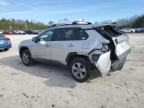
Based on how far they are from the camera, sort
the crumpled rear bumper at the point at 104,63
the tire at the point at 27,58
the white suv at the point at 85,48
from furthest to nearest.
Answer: the tire at the point at 27,58
the white suv at the point at 85,48
the crumpled rear bumper at the point at 104,63

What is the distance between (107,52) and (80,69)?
1.07 metres

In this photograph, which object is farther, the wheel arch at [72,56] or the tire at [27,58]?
the tire at [27,58]

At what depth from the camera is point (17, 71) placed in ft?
27.0

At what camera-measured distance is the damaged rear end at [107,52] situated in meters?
5.99

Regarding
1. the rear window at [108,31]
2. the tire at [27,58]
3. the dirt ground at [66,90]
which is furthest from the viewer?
the tire at [27,58]

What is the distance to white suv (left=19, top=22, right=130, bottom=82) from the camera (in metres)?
6.08

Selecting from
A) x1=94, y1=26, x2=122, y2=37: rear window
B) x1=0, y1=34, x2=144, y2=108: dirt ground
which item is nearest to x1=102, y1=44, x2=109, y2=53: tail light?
x1=94, y1=26, x2=122, y2=37: rear window

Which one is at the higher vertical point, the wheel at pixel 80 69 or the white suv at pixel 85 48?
the white suv at pixel 85 48

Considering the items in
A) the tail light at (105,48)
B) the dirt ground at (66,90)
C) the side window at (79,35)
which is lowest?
the dirt ground at (66,90)

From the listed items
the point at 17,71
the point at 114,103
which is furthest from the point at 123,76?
the point at 17,71

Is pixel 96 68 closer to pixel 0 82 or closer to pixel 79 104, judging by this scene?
pixel 79 104

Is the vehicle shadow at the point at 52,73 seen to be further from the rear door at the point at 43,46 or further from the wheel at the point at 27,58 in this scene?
the rear door at the point at 43,46

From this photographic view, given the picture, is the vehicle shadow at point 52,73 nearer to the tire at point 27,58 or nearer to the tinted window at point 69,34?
the tire at point 27,58

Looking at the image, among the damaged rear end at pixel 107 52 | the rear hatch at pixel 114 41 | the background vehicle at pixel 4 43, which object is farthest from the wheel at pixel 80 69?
the background vehicle at pixel 4 43
